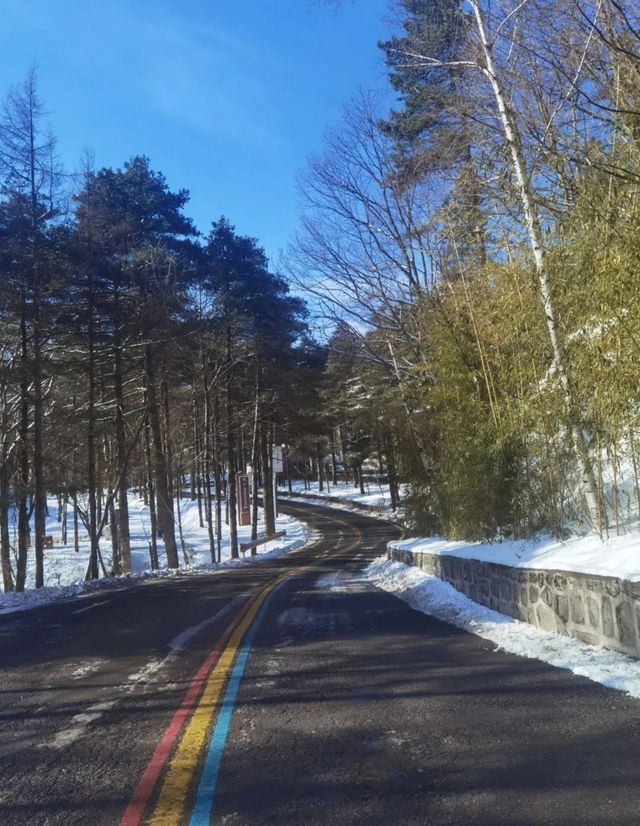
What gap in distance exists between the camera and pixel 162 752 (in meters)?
4.40

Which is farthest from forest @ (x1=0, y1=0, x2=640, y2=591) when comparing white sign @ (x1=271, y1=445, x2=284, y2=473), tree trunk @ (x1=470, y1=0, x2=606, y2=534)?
white sign @ (x1=271, y1=445, x2=284, y2=473)

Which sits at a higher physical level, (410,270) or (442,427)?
(410,270)

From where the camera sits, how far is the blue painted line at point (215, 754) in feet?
11.5

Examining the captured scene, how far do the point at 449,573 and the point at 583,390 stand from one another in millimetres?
4950

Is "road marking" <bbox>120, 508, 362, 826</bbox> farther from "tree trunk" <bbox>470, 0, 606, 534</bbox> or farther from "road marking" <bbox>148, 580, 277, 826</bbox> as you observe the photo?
"tree trunk" <bbox>470, 0, 606, 534</bbox>

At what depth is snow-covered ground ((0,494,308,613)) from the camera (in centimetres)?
1608

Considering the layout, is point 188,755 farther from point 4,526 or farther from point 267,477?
point 267,477

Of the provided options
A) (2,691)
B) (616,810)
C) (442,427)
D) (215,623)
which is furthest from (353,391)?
(616,810)

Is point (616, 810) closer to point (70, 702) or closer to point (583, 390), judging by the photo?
point (70, 702)

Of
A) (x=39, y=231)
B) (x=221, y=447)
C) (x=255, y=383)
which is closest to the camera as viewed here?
(x=39, y=231)

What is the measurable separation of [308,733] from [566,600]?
3445 millimetres

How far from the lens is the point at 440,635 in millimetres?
7883

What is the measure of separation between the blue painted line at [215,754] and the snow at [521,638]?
8.65 ft

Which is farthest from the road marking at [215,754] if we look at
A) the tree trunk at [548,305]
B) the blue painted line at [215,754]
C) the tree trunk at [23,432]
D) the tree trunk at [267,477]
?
the tree trunk at [267,477]
